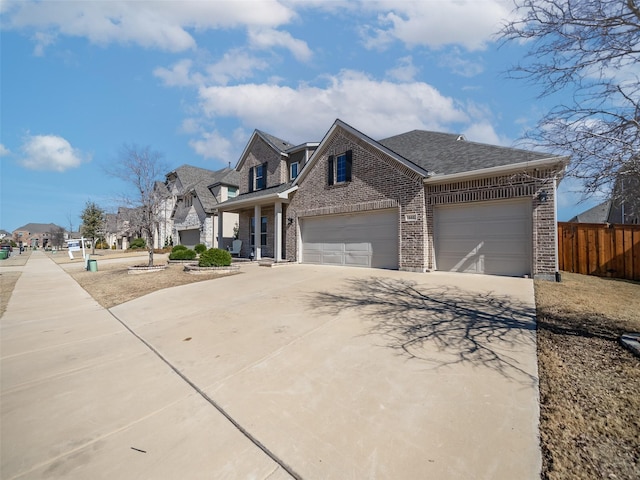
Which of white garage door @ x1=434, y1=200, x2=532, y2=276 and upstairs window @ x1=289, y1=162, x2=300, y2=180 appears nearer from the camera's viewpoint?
white garage door @ x1=434, y1=200, x2=532, y2=276

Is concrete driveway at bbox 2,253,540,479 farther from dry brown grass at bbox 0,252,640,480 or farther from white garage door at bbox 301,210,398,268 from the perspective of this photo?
white garage door at bbox 301,210,398,268

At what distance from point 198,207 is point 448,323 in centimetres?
2485

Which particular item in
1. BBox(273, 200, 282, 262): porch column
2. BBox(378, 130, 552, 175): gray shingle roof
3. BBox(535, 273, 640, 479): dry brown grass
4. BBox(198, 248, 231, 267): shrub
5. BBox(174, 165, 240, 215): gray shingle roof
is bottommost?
BBox(535, 273, 640, 479): dry brown grass

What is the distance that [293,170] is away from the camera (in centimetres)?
1797

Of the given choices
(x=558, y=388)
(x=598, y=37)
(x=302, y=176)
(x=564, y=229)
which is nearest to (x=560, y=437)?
(x=558, y=388)

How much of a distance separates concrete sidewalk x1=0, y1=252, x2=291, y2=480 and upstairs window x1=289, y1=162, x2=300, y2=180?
562 inches

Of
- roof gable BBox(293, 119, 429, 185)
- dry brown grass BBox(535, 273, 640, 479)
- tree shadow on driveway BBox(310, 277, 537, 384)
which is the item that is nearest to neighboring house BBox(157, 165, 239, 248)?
roof gable BBox(293, 119, 429, 185)

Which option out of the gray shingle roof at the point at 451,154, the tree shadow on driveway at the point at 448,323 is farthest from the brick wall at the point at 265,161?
the tree shadow on driveway at the point at 448,323

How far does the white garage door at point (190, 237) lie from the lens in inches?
1037

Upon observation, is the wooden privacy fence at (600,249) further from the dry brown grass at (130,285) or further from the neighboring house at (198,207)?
the neighboring house at (198,207)

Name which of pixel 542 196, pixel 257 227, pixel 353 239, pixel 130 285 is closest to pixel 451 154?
pixel 542 196

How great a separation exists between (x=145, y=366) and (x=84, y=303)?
5.66 metres

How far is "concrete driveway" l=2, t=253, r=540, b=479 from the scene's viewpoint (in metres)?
2.15

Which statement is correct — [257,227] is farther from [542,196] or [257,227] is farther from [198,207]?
[542,196]
